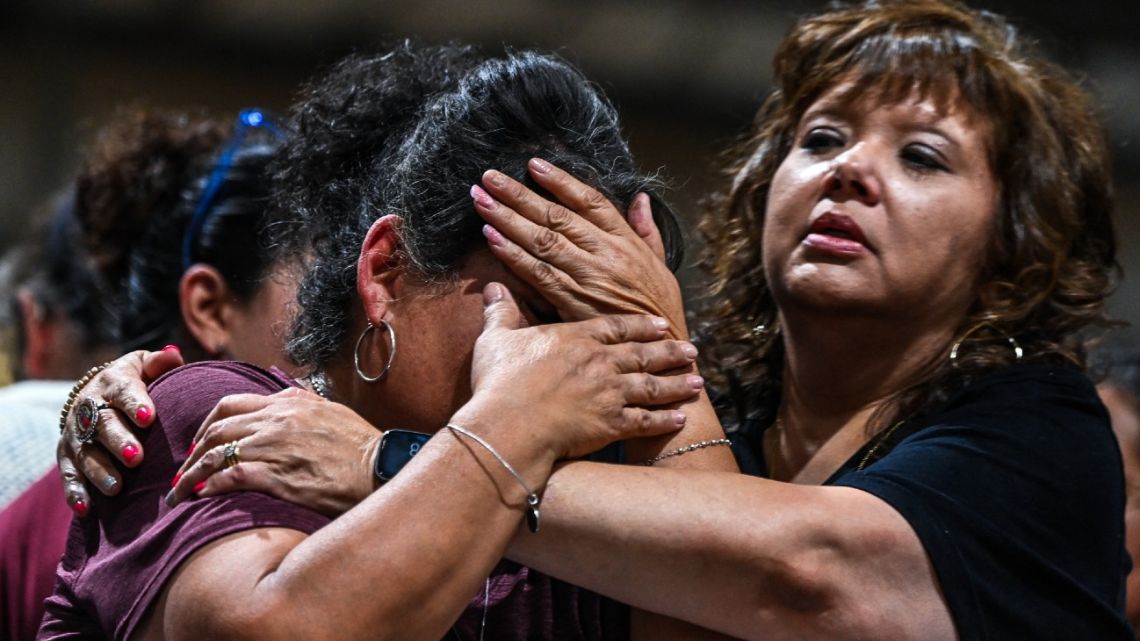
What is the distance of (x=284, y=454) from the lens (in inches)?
59.2

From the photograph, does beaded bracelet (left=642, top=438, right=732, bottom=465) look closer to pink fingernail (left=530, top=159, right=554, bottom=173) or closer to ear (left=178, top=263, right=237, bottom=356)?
pink fingernail (left=530, top=159, right=554, bottom=173)

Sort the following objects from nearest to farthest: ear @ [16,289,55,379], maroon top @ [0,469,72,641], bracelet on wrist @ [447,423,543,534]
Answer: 1. bracelet on wrist @ [447,423,543,534]
2. maroon top @ [0,469,72,641]
3. ear @ [16,289,55,379]

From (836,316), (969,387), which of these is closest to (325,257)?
(836,316)

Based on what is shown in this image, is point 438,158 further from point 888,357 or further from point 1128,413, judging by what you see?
point 1128,413

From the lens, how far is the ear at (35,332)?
3.02 meters

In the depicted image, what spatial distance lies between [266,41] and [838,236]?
203 inches

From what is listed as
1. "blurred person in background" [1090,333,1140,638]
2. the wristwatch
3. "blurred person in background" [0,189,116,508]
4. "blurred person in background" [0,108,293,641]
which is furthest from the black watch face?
"blurred person in background" [1090,333,1140,638]

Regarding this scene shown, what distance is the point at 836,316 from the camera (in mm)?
2021

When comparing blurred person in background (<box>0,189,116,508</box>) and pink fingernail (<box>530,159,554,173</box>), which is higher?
pink fingernail (<box>530,159,554,173</box>)

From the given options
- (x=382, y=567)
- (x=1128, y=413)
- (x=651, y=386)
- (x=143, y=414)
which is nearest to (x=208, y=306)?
(x=143, y=414)

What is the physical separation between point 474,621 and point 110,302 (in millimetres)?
1231

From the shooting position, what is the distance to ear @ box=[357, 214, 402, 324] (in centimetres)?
168

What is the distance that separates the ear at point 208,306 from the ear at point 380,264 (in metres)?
0.80

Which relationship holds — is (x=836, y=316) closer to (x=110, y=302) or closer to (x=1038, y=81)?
(x=1038, y=81)
